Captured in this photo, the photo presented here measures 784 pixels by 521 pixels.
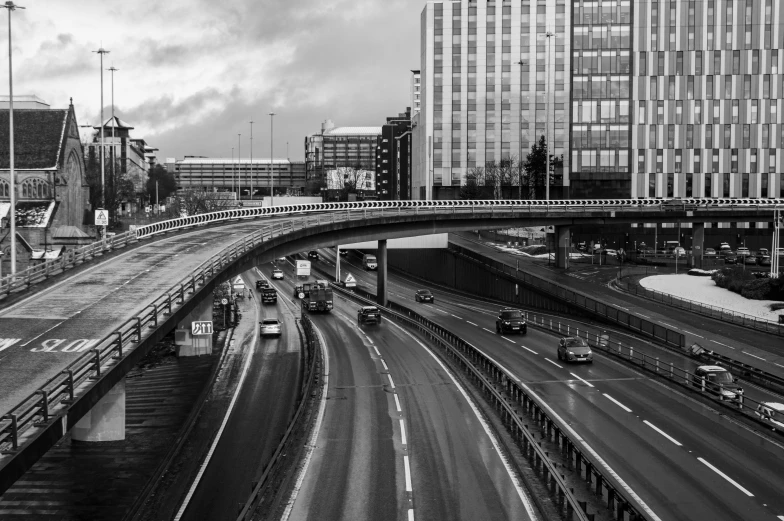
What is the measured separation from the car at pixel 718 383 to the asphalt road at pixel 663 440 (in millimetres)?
1114

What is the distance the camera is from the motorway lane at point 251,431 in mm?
28094

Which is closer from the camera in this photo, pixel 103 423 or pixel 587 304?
pixel 103 423

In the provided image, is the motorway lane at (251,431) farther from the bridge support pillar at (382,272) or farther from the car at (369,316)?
the bridge support pillar at (382,272)

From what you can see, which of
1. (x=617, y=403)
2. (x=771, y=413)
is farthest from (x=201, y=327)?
(x=771, y=413)

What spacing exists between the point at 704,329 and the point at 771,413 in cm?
3015

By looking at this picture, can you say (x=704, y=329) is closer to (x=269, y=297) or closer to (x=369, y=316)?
(x=369, y=316)

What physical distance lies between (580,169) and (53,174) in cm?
8475

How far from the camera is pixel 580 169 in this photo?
495 feet

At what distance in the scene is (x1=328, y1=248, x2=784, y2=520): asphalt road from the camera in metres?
26.6

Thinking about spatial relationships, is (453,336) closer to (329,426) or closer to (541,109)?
(329,426)

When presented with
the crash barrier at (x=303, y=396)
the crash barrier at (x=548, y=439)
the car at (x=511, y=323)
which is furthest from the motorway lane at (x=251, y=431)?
the car at (x=511, y=323)

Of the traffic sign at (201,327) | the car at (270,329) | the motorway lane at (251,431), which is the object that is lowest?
the motorway lane at (251,431)

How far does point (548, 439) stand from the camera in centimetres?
3412

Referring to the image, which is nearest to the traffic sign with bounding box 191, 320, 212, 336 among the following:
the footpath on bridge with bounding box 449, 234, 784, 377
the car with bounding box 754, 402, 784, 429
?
the footpath on bridge with bounding box 449, 234, 784, 377
